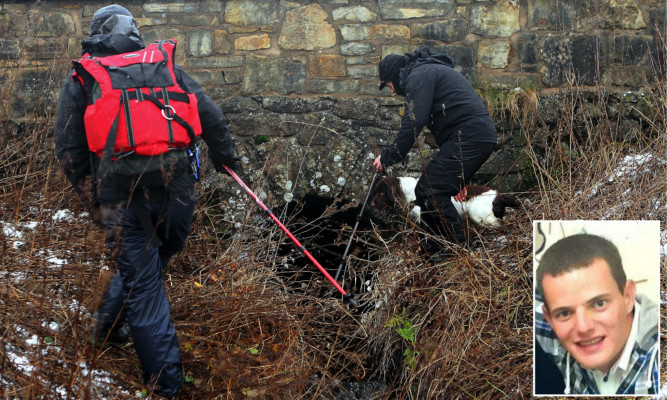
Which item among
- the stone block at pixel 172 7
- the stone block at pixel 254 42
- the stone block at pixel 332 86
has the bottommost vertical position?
the stone block at pixel 332 86

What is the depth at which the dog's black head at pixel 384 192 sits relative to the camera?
5.69 metres

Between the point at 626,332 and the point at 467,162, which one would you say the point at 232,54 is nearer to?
the point at 467,162

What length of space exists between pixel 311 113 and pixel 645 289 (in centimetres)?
400

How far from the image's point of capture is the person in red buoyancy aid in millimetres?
3129

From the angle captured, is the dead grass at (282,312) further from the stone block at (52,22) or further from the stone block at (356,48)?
the stone block at (356,48)

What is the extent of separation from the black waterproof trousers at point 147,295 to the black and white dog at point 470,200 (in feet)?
6.66

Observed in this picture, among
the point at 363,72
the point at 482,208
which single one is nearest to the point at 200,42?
the point at 363,72

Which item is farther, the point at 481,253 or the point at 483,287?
the point at 481,253

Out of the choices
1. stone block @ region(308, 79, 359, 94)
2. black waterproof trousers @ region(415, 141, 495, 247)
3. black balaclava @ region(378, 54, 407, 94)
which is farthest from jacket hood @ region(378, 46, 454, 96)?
stone block @ region(308, 79, 359, 94)

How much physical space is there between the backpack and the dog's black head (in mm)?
2620

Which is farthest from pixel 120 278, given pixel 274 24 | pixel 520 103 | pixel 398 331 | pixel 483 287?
pixel 520 103

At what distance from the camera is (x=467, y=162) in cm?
495

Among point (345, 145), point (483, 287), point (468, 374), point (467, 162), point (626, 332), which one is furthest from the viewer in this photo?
point (345, 145)

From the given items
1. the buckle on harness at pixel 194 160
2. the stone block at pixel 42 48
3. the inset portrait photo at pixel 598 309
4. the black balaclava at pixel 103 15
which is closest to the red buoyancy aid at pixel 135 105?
the buckle on harness at pixel 194 160
